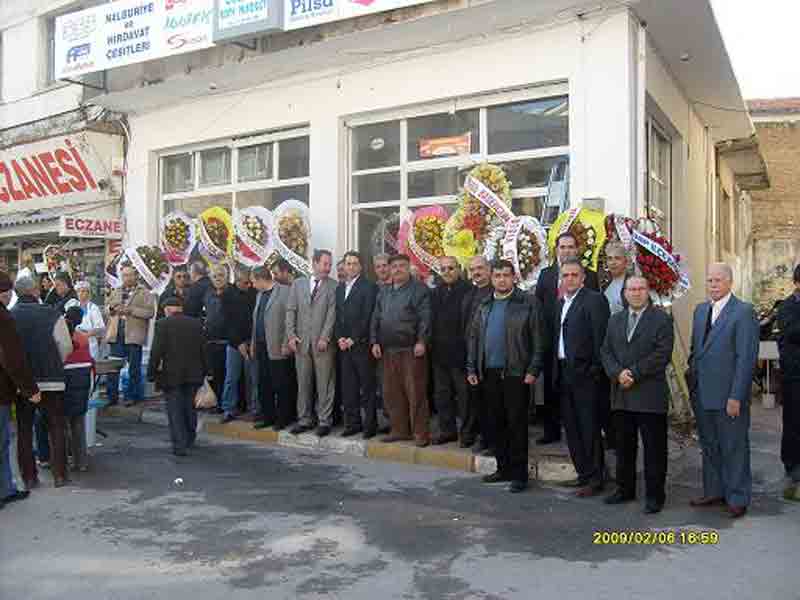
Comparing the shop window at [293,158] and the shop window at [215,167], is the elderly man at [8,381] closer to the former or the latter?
the shop window at [293,158]

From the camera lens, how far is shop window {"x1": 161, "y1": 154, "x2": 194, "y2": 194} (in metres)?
13.2

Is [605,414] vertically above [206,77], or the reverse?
[206,77]

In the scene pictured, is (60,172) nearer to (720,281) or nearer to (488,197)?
(488,197)

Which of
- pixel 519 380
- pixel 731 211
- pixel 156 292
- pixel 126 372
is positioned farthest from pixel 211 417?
pixel 731 211

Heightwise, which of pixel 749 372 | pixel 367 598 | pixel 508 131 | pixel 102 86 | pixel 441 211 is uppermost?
pixel 102 86

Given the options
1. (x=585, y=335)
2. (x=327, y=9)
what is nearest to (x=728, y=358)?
(x=585, y=335)

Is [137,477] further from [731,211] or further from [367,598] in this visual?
[731,211]

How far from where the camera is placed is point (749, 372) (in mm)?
5914

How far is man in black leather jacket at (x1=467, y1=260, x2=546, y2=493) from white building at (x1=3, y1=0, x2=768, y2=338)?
2.21 metres

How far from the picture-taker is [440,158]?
10.3 metres

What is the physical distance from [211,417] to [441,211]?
3975mm

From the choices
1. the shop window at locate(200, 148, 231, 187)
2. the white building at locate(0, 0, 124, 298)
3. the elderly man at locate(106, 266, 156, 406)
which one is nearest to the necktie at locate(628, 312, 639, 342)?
the elderly man at locate(106, 266, 156, 406)

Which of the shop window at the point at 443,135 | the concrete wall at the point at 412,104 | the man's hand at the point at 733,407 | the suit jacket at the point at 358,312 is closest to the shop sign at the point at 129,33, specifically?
the concrete wall at the point at 412,104
